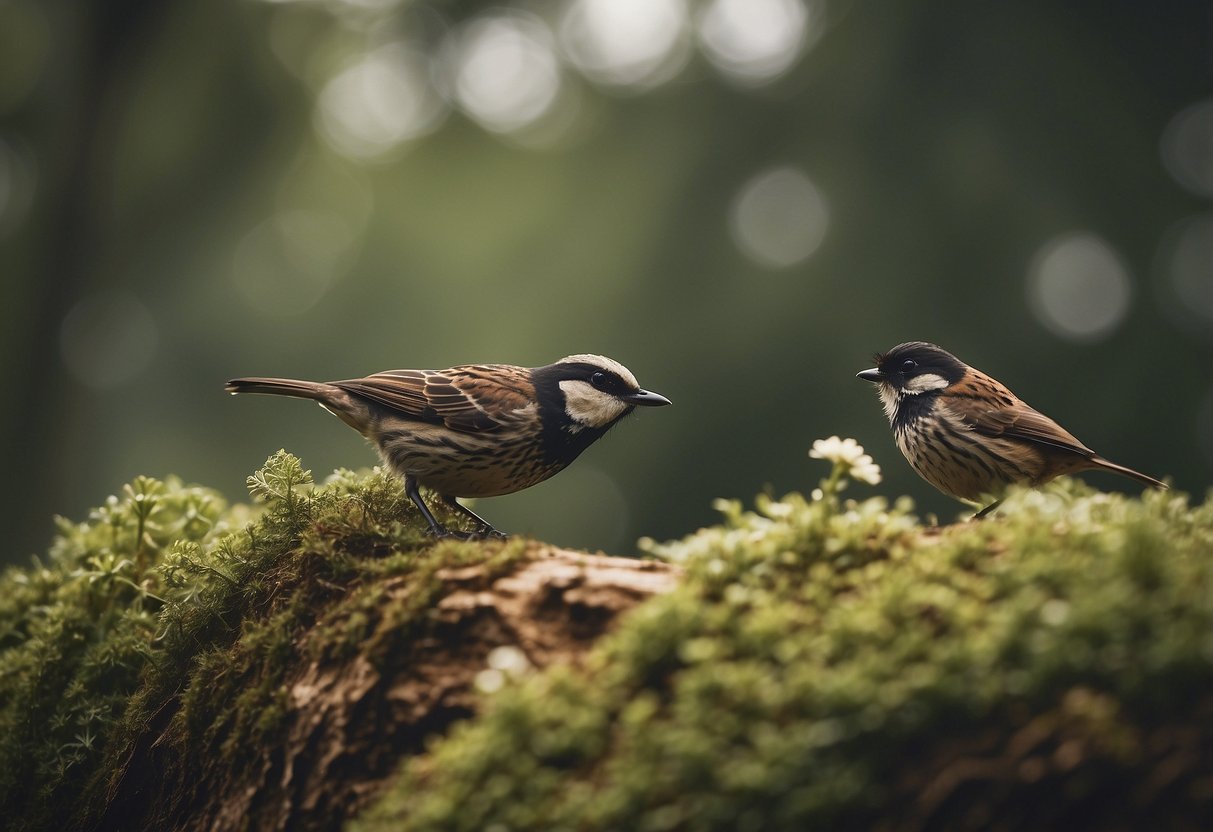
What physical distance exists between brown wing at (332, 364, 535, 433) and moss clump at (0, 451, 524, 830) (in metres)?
0.48

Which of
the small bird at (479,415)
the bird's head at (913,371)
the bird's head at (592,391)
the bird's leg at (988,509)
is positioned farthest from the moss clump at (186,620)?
the bird's head at (913,371)

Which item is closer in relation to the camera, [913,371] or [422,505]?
[422,505]

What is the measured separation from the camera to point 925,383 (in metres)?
6.22

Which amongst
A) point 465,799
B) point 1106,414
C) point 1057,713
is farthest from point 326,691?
point 1106,414

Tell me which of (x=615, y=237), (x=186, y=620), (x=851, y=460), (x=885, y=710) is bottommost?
(x=885, y=710)

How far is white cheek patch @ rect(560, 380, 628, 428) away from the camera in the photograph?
542 centimetres

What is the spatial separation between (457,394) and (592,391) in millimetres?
741

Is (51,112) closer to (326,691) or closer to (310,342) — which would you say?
(310,342)

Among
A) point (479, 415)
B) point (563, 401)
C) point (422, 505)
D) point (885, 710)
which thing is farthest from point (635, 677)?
point (563, 401)

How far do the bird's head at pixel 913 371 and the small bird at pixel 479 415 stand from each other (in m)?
1.73

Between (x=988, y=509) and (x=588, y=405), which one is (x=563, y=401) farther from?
(x=988, y=509)

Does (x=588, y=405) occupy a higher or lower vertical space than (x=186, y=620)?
higher

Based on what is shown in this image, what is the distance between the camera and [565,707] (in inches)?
114

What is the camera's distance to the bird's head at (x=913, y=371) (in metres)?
6.20
